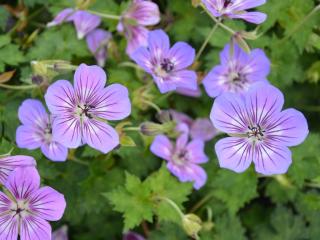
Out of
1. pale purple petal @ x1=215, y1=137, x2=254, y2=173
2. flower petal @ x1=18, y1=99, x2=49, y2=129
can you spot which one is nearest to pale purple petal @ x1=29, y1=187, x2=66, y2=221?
flower petal @ x1=18, y1=99, x2=49, y2=129

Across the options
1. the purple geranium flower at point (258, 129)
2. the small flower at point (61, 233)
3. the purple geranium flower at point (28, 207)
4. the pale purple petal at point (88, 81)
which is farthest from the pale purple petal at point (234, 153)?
the small flower at point (61, 233)

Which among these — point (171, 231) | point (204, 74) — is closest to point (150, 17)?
point (204, 74)

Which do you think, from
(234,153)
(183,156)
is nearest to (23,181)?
(234,153)

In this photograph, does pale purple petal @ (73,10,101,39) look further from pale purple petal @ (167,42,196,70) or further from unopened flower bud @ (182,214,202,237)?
unopened flower bud @ (182,214,202,237)

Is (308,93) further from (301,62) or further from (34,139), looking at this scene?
(34,139)

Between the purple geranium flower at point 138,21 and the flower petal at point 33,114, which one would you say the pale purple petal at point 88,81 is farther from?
the purple geranium flower at point 138,21

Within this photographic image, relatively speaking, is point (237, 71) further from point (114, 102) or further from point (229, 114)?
point (114, 102)

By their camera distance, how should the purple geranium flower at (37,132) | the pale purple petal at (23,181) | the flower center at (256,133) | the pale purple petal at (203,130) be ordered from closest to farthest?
1. the pale purple petal at (23,181)
2. the flower center at (256,133)
3. the purple geranium flower at (37,132)
4. the pale purple petal at (203,130)
